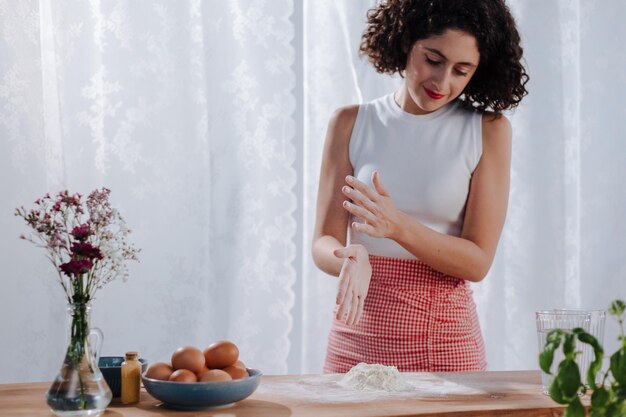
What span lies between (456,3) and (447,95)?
0.78 feet

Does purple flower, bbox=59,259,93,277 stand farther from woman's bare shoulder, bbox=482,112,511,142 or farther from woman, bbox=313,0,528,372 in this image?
woman's bare shoulder, bbox=482,112,511,142

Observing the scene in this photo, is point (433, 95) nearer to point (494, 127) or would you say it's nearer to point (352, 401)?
point (494, 127)

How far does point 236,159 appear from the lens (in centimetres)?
289

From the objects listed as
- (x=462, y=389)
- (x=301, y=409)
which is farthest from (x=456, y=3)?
(x=301, y=409)

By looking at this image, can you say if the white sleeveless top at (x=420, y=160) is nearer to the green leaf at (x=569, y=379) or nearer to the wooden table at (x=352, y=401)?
the wooden table at (x=352, y=401)

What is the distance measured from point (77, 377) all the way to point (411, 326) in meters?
0.97

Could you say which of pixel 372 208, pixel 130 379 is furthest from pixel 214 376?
pixel 372 208

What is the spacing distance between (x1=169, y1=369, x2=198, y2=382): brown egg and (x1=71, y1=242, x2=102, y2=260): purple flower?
0.86 feet

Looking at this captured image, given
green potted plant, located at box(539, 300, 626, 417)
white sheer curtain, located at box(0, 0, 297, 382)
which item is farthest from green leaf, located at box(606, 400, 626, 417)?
white sheer curtain, located at box(0, 0, 297, 382)

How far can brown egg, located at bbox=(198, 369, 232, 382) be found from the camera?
4.76ft

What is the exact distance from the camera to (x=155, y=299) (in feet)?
9.38

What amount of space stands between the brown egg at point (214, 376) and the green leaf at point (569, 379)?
0.77m

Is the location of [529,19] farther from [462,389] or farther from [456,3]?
[462,389]

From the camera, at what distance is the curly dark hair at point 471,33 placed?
210 cm
